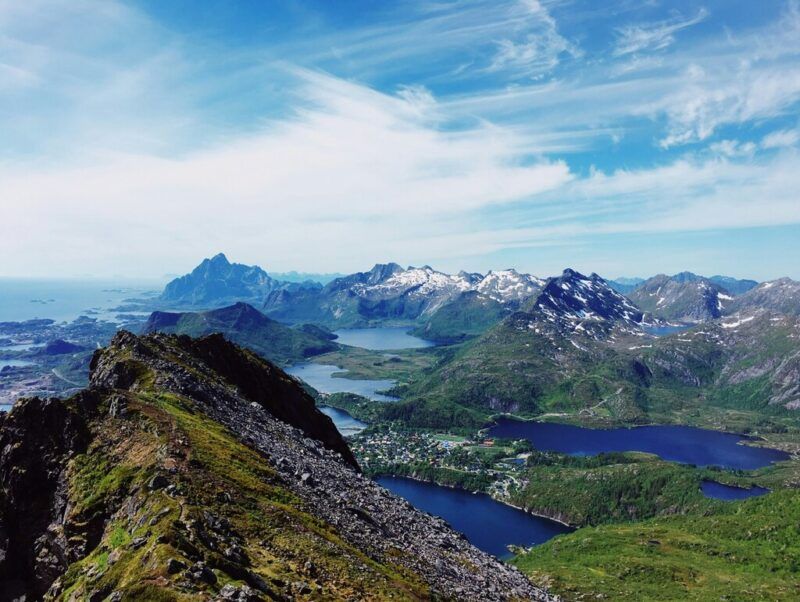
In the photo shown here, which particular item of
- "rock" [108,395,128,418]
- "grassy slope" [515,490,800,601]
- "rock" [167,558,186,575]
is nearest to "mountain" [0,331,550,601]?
"rock" [167,558,186,575]

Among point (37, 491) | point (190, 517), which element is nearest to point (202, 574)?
point (190, 517)

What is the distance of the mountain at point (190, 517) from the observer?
29.7 meters

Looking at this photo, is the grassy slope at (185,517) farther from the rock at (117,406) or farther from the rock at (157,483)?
the rock at (117,406)

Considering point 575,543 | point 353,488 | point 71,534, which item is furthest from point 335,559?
point 575,543

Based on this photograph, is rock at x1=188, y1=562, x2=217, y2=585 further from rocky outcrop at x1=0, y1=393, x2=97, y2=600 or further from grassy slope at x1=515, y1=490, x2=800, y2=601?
grassy slope at x1=515, y1=490, x2=800, y2=601

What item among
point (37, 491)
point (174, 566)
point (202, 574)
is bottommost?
point (37, 491)

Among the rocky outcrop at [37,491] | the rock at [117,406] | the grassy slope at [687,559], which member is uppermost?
the rock at [117,406]

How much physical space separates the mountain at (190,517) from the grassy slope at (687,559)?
8208cm

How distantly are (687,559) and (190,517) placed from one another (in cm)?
16540

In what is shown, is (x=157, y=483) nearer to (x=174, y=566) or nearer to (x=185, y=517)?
(x=185, y=517)

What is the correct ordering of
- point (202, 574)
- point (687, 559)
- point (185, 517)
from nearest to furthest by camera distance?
point (202, 574)
point (185, 517)
point (687, 559)

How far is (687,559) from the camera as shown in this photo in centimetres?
15138

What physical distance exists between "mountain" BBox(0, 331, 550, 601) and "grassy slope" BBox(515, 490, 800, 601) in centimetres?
8208

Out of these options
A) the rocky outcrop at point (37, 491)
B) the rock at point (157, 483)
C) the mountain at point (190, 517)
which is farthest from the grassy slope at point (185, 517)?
the rocky outcrop at point (37, 491)
